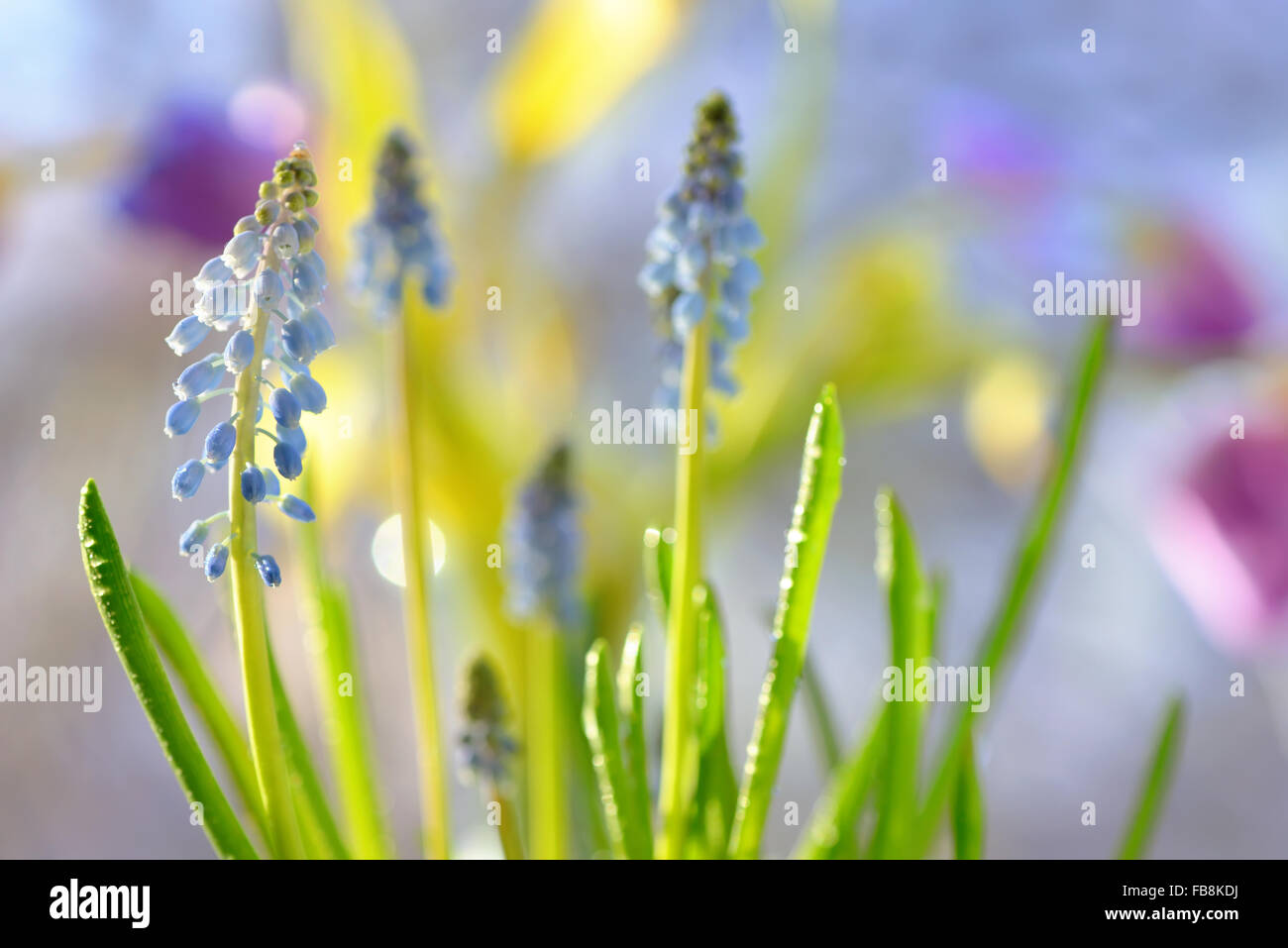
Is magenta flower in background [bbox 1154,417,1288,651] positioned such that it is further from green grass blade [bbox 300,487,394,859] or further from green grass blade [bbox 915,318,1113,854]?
green grass blade [bbox 300,487,394,859]

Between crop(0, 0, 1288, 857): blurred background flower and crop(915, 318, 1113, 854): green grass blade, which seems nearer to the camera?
crop(915, 318, 1113, 854): green grass blade

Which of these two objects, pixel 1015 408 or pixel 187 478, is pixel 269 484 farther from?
pixel 1015 408

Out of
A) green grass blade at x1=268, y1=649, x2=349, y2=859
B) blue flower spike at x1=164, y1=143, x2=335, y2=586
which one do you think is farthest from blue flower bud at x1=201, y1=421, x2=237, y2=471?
green grass blade at x1=268, y1=649, x2=349, y2=859

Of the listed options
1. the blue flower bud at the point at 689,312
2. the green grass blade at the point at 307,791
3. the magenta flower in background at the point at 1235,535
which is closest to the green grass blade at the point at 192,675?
the green grass blade at the point at 307,791

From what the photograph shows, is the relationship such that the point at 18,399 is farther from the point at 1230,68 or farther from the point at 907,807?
the point at 1230,68

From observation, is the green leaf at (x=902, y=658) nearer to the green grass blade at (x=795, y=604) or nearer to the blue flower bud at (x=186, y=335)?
the green grass blade at (x=795, y=604)

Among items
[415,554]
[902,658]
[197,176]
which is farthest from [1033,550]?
[197,176]
